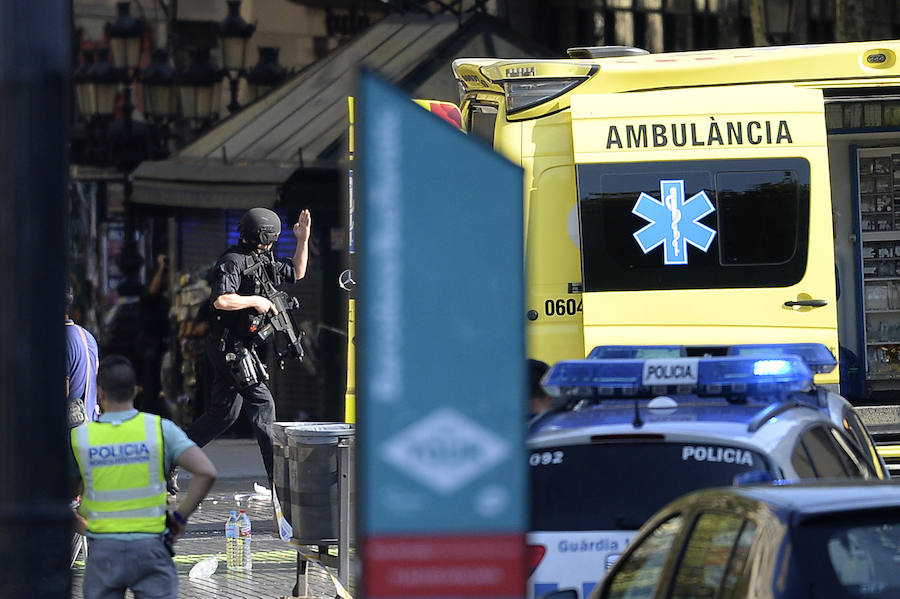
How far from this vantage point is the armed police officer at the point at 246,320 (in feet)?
34.4

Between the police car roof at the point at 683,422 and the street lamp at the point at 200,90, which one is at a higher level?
the street lamp at the point at 200,90

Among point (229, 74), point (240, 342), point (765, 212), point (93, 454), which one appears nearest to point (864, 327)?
point (765, 212)

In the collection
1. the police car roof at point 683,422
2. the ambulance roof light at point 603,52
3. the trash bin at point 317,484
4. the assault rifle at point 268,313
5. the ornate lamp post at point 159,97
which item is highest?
the ornate lamp post at point 159,97

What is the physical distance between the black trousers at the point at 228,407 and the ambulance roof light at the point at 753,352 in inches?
119

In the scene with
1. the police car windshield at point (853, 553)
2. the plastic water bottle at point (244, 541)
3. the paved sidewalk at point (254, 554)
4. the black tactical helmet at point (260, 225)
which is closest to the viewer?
the police car windshield at point (853, 553)

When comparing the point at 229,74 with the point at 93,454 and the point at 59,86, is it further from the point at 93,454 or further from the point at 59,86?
the point at 59,86

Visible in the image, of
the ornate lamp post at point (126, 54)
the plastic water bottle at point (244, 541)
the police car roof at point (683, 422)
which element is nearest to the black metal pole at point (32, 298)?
the police car roof at point (683, 422)

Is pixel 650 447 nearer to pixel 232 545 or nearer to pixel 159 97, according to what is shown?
pixel 232 545

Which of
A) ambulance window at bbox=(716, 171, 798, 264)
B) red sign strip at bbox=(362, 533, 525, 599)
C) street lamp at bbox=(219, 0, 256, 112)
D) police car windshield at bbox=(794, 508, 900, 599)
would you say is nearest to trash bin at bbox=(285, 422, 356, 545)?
ambulance window at bbox=(716, 171, 798, 264)

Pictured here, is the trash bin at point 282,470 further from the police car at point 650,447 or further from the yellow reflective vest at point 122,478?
the police car at point 650,447

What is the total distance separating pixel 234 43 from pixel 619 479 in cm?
1142

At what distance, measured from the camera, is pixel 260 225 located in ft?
34.3

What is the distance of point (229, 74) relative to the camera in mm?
16125

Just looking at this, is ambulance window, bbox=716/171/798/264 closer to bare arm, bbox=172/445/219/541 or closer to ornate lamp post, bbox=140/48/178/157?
bare arm, bbox=172/445/219/541
